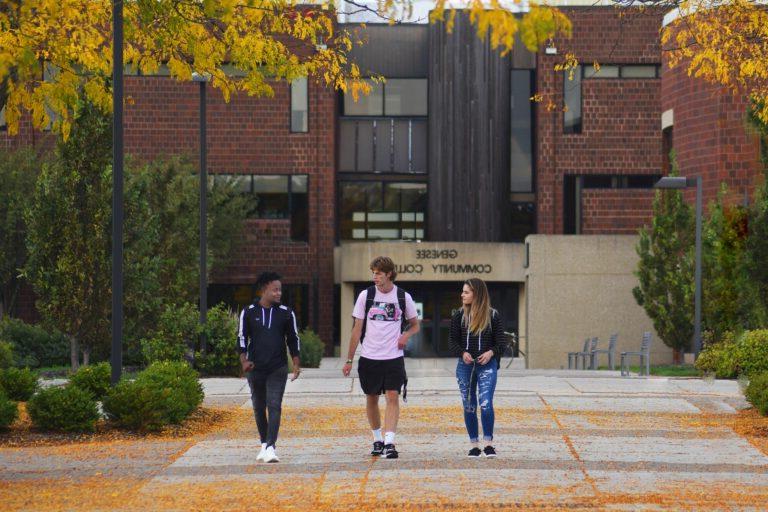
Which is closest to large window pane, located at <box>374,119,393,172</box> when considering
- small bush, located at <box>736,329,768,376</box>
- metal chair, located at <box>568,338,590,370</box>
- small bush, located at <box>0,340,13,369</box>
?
metal chair, located at <box>568,338,590,370</box>

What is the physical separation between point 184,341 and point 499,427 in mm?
12056

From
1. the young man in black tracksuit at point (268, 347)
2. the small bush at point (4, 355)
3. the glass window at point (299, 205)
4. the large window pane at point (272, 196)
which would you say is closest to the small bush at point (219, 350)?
the small bush at point (4, 355)

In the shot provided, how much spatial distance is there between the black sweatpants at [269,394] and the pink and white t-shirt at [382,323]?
836mm

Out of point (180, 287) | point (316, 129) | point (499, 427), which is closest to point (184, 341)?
point (180, 287)

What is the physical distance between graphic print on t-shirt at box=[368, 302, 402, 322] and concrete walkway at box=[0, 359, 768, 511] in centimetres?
127

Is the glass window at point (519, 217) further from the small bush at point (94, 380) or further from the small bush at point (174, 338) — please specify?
the small bush at point (94, 380)

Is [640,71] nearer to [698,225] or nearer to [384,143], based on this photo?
[384,143]

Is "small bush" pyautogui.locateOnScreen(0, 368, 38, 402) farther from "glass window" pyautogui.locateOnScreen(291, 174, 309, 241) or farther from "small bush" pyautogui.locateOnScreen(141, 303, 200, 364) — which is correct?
"glass window" pyautogui.locateOnScreen(291, 174, 309, 241)

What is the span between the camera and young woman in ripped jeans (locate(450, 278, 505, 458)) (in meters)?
12.6

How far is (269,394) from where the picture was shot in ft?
41.5

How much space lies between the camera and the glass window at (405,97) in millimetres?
50938

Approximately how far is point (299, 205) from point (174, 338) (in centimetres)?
2373

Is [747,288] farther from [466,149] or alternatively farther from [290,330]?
[466,149]

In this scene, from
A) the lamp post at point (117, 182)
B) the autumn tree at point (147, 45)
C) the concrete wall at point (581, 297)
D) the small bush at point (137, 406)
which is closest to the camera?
the autumn tree at point (147, 45)
